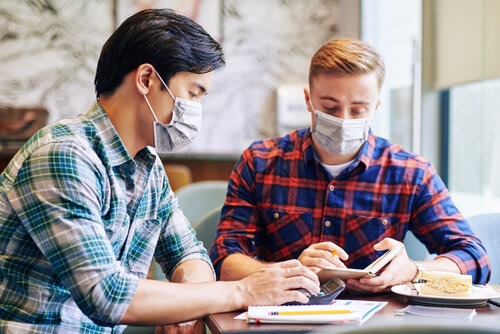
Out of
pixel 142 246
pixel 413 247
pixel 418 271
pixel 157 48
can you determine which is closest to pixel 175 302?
pixel 142 246

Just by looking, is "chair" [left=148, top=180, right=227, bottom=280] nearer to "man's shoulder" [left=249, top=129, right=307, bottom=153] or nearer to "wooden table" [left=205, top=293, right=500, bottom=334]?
"man's shoulder" [left=249, top=129, right=307, bottom=153]

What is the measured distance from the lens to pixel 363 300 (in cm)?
Result: 157

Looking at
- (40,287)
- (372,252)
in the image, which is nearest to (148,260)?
(40,287)

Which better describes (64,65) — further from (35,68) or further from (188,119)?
(188,119)

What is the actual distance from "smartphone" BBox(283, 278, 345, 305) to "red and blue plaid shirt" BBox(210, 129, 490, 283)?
1.46 ft

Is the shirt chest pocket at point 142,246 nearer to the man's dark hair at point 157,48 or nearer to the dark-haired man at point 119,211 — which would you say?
the dark-haired man at point 119,211

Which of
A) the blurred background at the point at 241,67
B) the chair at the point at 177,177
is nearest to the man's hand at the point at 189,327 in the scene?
the blurred background at the point at 241,67

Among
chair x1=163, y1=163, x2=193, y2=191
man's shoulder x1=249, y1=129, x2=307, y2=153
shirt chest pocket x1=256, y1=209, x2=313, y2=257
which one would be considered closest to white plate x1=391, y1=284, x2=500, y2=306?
shirt chest pocket x1=256, y1=209, x2=313, y2=257

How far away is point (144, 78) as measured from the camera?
5.25ft

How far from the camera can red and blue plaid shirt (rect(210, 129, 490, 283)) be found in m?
2.01

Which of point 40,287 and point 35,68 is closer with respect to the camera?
point 40,287

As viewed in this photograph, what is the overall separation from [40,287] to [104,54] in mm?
559

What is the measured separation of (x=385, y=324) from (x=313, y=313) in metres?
0.67

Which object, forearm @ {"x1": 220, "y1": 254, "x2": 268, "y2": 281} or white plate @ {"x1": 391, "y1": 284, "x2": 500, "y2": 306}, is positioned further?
forearm @ {"x1": 220, "y1": 254, "x2": 268, "y2": 281}
